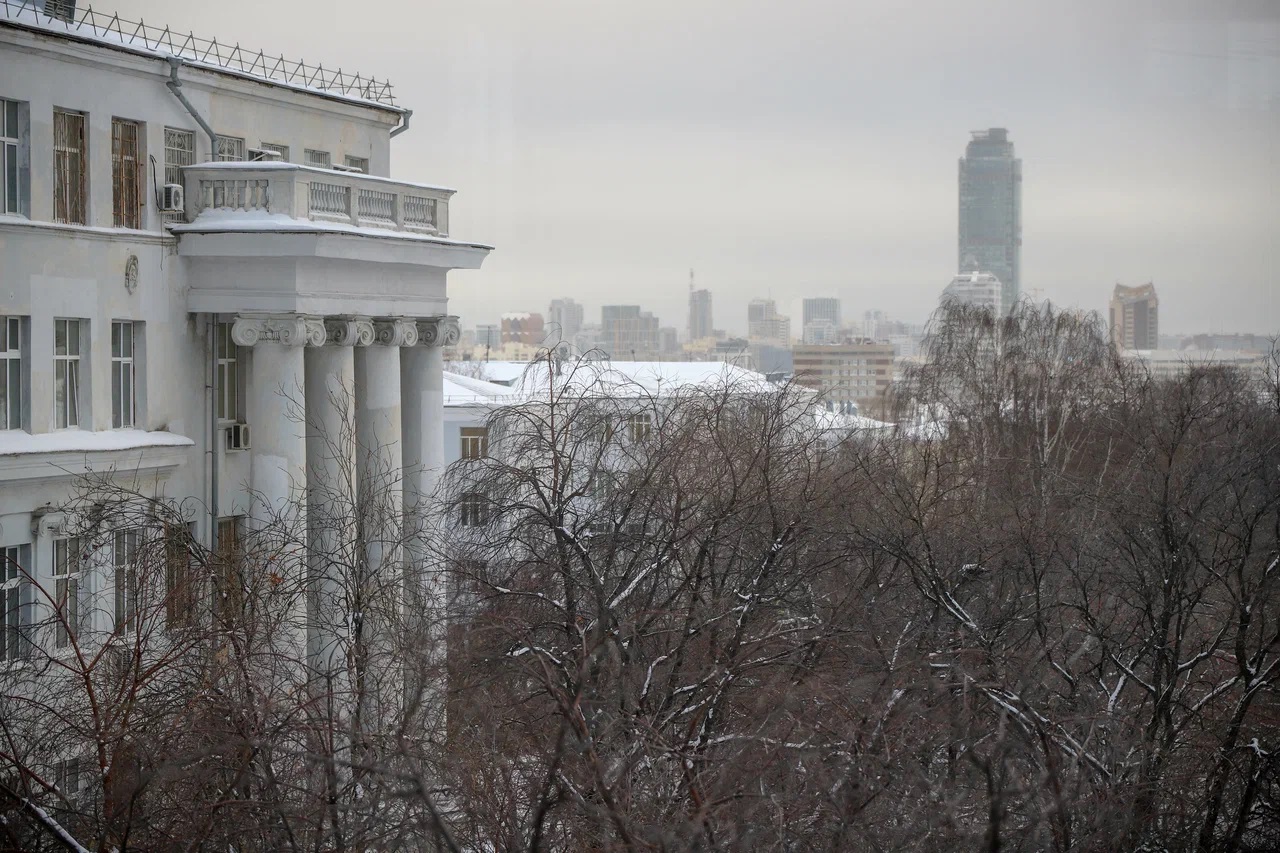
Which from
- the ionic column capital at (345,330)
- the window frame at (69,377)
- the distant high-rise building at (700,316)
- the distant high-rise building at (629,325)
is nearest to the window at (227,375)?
the ionic column capital at (345,330)

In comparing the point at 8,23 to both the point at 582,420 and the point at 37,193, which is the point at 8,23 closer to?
the point at 37,193

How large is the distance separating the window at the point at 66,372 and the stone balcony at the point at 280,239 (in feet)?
8.21

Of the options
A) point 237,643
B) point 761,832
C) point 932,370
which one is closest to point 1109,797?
point 761,832

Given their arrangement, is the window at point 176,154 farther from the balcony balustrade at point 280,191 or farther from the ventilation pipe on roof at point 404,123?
the ventilation pipe on roof at point 404,123

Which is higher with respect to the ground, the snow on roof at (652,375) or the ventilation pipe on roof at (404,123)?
the ventilation pipe on roof at (404,123)

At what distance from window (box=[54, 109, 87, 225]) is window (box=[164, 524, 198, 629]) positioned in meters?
6.45

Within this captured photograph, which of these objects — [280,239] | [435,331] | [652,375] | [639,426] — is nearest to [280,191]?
[280,239]

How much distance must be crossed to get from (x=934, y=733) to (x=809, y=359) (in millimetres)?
88291

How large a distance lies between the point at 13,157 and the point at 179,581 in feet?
27.0

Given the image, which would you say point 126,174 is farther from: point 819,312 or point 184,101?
point 819,312

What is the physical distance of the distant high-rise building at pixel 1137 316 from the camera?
55.1 meters

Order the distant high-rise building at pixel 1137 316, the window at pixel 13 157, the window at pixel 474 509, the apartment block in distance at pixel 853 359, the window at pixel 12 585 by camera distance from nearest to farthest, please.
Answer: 1. the window at pixel 474 509
2. the window at pixel 12 585
3. the window at pixel 13 157
4. the distant high-rise building at pixel 1137 316
5. the apartment block in distance at pixel 853 359

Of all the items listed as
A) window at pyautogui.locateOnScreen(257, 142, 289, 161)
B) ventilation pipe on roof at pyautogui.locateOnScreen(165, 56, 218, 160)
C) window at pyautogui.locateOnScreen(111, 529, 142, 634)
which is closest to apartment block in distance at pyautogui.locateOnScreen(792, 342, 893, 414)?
window at pyautogui.locateOnScreen(257, 142, 289, 161)

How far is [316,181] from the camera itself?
24.5 m
